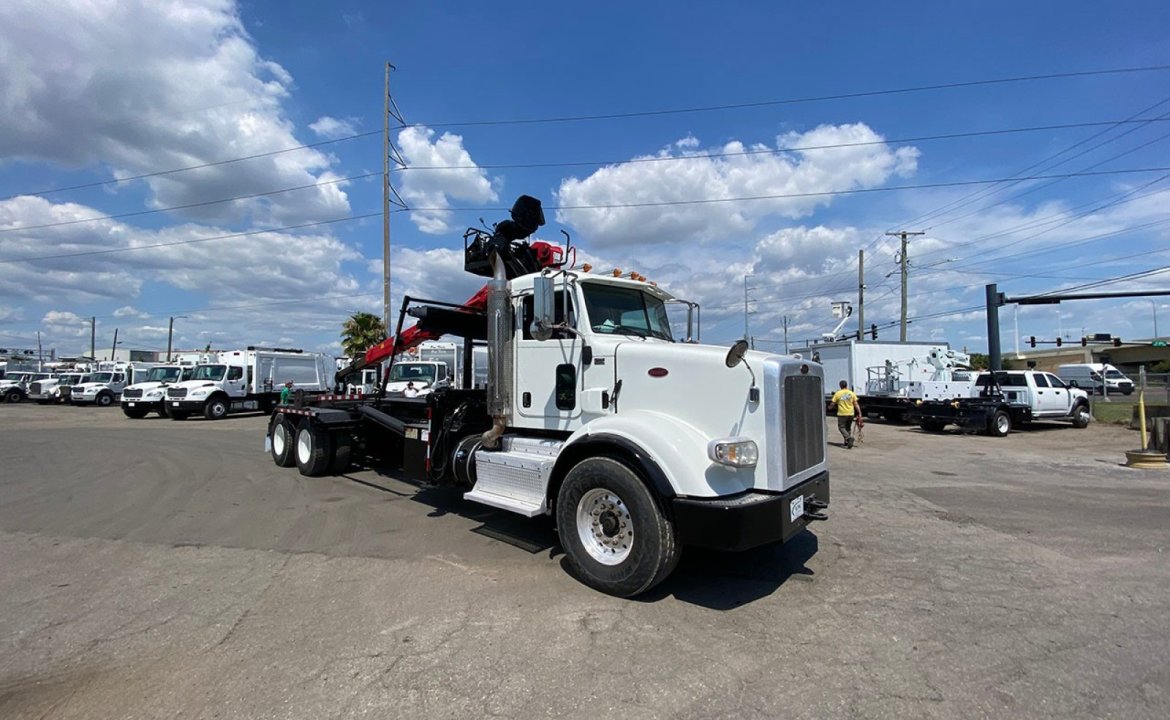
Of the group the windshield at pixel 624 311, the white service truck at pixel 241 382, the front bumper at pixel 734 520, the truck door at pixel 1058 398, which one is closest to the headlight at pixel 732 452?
the front bumper at pixel 734 520

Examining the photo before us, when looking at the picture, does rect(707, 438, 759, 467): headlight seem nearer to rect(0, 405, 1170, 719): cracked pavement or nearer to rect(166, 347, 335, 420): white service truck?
rect(0, 405, 1170, 719): cracked pavement

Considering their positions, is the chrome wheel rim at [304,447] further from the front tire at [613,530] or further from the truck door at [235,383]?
the truck door at [235,383]

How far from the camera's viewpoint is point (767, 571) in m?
5.32

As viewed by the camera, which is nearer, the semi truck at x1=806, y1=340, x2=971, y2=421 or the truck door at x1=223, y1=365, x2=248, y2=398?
the semi truck at x1=806, y1=340, x2=971, y2=421

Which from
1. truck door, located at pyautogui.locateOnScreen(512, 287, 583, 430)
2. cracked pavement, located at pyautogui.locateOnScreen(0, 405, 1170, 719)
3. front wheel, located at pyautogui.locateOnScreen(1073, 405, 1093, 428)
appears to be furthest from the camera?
front wheel, located at pyautogui.locateOnScreen(1073, 405, 1093, 428)

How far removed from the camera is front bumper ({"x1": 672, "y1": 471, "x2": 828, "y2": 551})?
4219mm

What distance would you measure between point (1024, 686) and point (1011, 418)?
2033cm

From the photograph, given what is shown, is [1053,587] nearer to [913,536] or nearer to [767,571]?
[913,536]

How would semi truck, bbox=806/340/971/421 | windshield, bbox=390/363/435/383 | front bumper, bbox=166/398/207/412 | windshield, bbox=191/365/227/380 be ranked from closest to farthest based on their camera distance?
windshield, bbox=390/363/435/383 → semi truck, bbox=806/340/971/421 → front bumper, bbox=166/398/207/412 → windshield, bbox=191/365/227/380

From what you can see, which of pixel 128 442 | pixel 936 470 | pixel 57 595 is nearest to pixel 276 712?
pixel 57 595

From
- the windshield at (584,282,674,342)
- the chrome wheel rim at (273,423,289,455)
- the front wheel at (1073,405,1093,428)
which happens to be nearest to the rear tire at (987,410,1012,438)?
the front wheel at (1073,405,1093,428)

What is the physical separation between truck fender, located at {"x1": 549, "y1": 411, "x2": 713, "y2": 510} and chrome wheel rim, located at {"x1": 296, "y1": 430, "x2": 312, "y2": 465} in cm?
639

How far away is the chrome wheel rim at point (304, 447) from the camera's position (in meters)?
9.95

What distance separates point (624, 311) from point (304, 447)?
6.85 m
